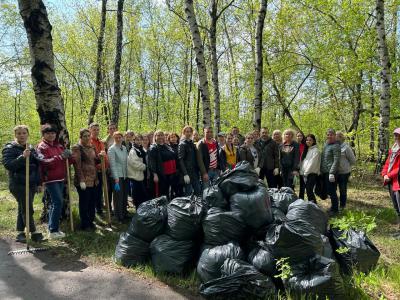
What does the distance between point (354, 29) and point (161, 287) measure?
13.4m

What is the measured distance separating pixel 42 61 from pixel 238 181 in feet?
13.5

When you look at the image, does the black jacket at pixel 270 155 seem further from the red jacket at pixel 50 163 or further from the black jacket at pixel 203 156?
the red jacket at pixel 50 163

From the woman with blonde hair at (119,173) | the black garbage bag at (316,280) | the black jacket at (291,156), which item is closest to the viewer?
the black garbage bag at (316,280)

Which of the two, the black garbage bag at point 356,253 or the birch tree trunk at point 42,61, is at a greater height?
the birch tree trunk at point 42,61

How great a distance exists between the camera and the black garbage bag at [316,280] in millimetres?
3338

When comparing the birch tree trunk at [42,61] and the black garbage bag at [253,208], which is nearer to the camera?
the black garbage bag at [253,208]

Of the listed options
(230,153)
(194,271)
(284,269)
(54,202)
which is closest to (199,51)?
(230,153)

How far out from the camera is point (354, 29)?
1377 cm

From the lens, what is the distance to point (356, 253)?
414 centimetres

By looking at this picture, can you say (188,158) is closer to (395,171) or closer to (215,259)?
(215,259)

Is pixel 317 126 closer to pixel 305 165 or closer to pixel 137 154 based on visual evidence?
pixel 305 165

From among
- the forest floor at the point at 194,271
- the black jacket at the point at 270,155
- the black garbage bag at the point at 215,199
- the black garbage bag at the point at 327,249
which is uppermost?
the black jacket at the point at 270,155

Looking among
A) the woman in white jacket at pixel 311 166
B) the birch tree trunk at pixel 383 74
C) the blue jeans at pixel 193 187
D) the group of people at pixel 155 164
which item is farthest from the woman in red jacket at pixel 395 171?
the birch tree trunk at pixel 383 74

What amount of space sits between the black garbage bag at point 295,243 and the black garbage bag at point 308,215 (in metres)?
0.78
